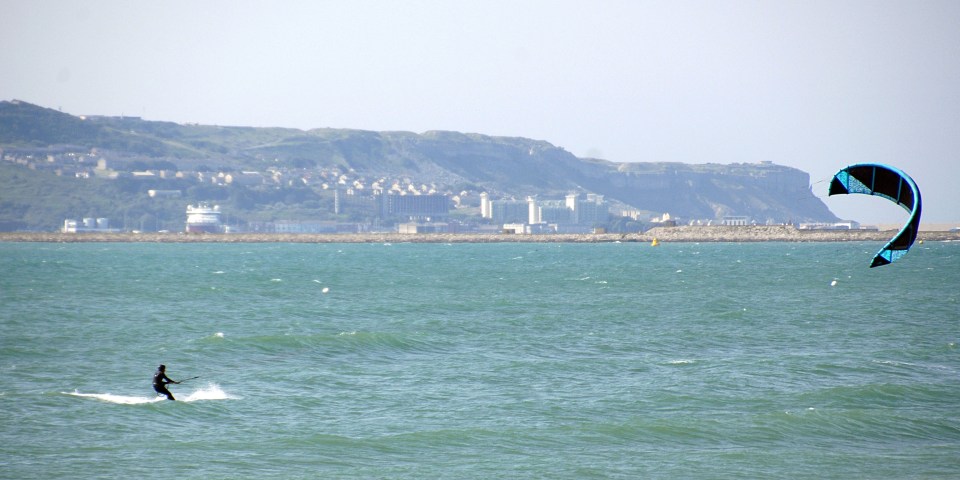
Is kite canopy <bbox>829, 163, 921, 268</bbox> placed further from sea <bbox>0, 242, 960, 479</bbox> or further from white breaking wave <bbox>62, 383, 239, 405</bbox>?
white breaking wave <bbox>62, 383, 239, 405</bbox>

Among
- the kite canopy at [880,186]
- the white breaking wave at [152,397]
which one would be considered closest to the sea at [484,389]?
the white breaking wave at [152,397]

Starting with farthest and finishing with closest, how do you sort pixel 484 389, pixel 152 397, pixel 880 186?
pixel 484 389 < pixel 152 397 < pixel 880 186

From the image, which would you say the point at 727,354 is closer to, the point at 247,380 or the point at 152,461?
the point at 247,380

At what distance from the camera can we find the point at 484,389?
28078 mm

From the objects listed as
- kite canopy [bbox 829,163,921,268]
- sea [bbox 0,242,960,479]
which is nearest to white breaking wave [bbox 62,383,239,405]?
sea [bbox 0,242,960,479]

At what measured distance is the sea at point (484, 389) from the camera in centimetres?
2083

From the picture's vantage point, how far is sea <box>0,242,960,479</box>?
2083cm

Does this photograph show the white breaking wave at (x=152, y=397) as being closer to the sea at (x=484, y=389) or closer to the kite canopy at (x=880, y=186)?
the sea at (x=484, y=389)

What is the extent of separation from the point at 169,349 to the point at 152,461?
16.2 meters

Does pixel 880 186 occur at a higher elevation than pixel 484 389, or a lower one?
higher

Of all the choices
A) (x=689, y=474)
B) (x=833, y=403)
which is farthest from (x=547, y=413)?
(x=833, y=403)

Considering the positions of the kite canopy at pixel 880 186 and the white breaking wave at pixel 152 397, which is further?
the white breaking wave at pixel 152 397

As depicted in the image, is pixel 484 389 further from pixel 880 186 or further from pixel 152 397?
pixel 880 186

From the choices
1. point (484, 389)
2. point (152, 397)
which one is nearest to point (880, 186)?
point (484, 389)
